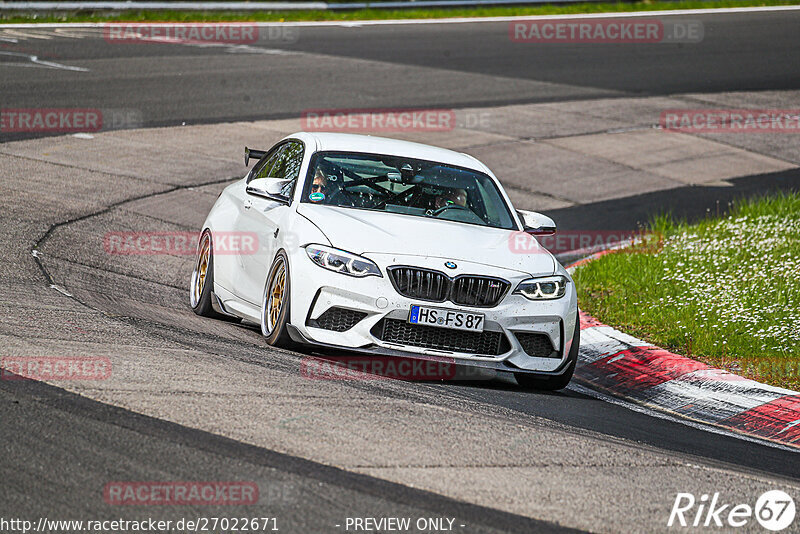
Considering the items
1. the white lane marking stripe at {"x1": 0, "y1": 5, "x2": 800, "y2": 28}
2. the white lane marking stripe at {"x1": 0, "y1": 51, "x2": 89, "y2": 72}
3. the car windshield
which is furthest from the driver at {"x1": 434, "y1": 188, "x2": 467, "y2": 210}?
the white lane marking stripe at {"x1": 0, "y1": 5, "x2": 800, "y2": 28}

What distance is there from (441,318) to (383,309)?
1.24 feet

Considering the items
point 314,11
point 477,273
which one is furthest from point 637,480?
point 314,11

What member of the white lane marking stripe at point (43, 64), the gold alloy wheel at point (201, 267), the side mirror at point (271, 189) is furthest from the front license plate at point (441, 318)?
the white lane marking stripe at point (43, 64)

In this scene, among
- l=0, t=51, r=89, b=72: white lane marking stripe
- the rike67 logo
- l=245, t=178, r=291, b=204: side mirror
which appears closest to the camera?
the rike67 logo

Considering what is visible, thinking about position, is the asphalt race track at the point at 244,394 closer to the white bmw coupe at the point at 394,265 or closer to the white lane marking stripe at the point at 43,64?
the white lane marking stripe at the point at 43,64

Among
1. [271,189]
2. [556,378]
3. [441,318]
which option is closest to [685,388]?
[556,378]

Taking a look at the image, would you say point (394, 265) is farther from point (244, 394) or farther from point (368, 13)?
point (368, 13)

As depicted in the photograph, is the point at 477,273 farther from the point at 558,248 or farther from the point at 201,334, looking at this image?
the point at 558,248

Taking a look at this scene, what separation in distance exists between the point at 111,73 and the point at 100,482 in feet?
53.8

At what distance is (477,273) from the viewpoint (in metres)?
7.31

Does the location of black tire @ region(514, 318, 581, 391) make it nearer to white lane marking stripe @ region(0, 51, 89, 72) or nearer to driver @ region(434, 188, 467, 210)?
driver @ region(434, 188, 467, 210)

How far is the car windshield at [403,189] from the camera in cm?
824

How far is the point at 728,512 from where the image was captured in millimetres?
5023

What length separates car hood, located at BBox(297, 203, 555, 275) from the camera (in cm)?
738
